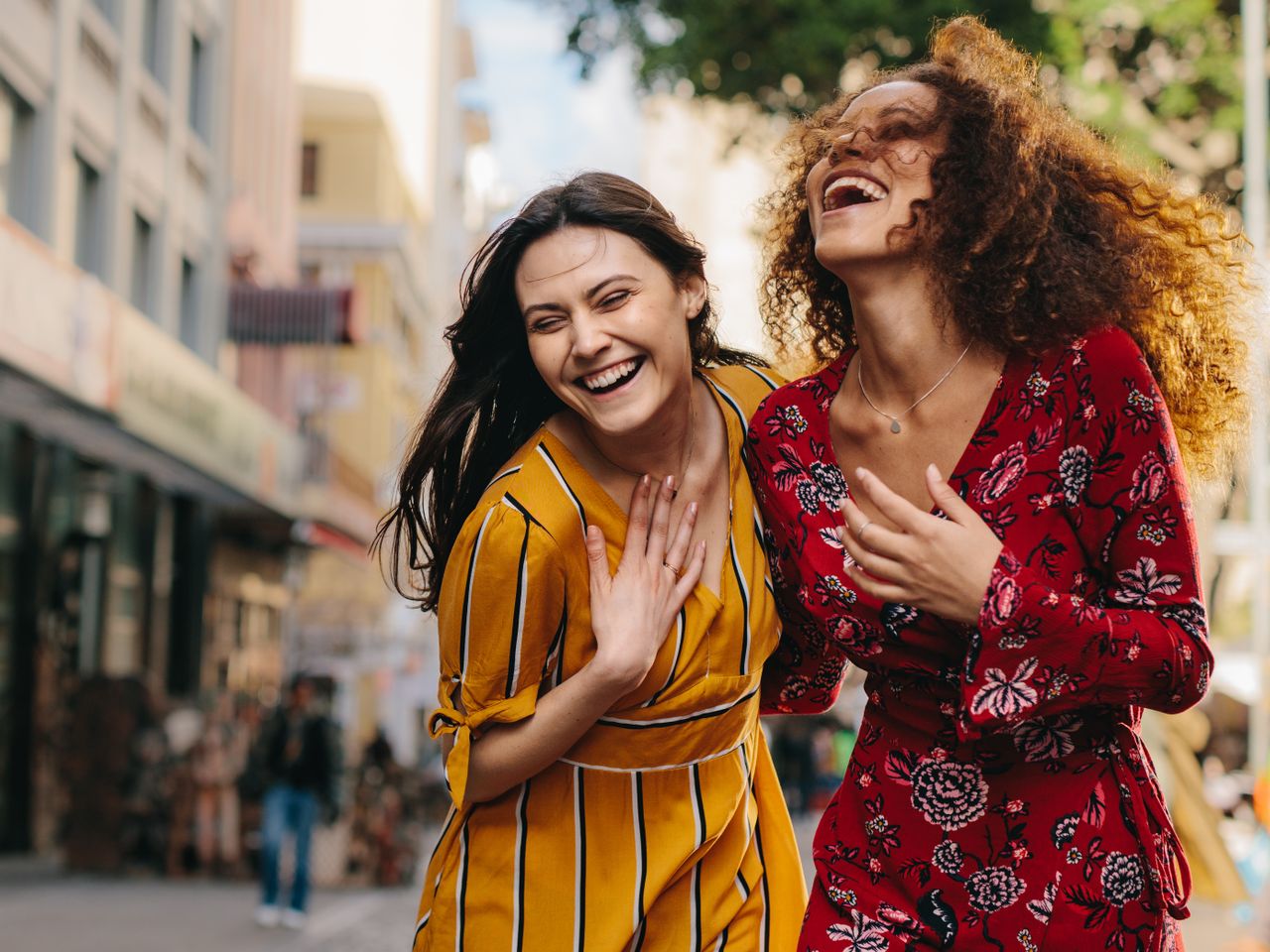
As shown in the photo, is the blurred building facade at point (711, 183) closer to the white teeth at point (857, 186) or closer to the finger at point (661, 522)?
the finger at point (661, 522)

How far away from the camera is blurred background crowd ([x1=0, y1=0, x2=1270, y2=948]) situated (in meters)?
14.1

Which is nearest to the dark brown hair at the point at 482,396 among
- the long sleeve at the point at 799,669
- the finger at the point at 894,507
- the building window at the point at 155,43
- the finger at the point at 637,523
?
the finger at the point at 637,523

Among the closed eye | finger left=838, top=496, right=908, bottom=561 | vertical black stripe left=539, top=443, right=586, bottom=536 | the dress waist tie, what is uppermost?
the closed eye

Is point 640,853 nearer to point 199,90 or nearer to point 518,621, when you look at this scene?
point 518,621

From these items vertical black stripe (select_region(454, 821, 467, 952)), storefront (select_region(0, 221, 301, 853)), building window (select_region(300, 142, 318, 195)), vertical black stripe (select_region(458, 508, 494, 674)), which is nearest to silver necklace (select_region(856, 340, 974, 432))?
vertical black stripe (select_region(458, 508, 494, 674))

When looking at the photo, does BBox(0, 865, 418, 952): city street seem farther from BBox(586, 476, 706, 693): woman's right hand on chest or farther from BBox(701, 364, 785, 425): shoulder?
BBox(586, 476, 706, 693): woman's right hand on chest

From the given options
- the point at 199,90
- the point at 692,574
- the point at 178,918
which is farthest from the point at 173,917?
the point at 199,90

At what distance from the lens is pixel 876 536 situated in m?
2.46

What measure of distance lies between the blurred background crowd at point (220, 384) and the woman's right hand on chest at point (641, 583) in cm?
65

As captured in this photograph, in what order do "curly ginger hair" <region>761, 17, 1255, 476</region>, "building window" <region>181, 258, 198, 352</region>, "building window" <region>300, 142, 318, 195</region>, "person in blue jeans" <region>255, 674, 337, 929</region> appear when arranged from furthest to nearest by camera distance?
"building window" <region>300, 142, 318, 195</region>
"building window" <region>181, 258, 198, 352</region>
"person in blue jeans" <region>255, 674, 337, 929</region>
"curly ginger hair" <region>761, 17, 1255, 476</region>

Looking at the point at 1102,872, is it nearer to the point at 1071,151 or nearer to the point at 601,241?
the point at 1071,151

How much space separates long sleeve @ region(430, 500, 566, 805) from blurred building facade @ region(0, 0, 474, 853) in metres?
0.87

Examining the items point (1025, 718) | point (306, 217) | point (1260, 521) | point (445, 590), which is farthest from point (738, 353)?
point (306, 217)

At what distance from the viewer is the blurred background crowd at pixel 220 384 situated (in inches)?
554
